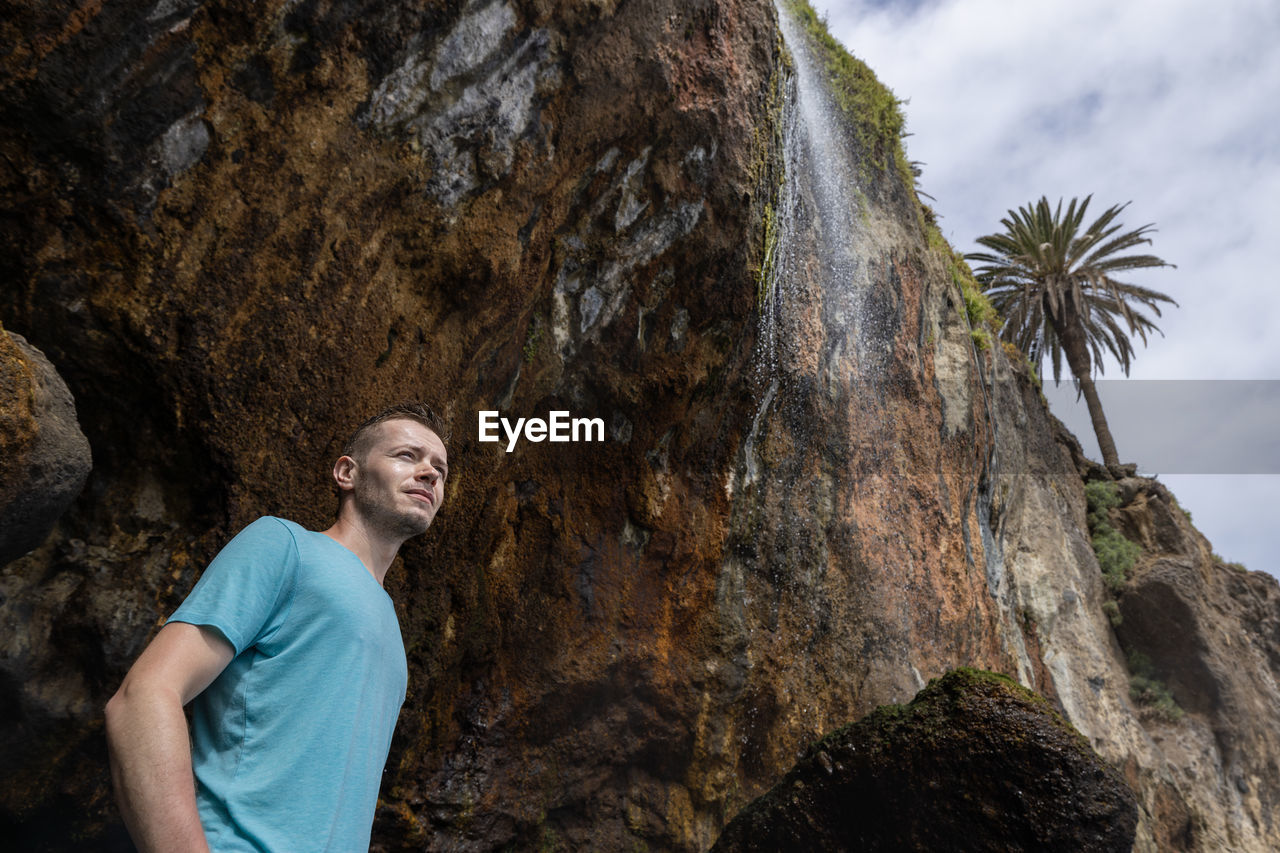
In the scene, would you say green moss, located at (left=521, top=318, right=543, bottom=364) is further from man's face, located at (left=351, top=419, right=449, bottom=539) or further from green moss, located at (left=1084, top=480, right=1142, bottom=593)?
green moss, located at (left=1084, top=480, right=1142, bottom=593)

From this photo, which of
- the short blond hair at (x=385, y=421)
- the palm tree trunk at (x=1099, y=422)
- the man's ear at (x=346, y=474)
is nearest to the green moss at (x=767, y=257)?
the short blond hair at (x=385, y=421)

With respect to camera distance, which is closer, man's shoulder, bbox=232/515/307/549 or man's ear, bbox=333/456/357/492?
man's shoulder, bbox=232/515/307/549

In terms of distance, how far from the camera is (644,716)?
241 inches

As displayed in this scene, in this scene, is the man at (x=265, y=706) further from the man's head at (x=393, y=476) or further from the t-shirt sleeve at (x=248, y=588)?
the man's head at (x=393, y=476)

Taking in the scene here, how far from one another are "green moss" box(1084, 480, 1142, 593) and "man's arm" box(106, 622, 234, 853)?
1575 centimetres

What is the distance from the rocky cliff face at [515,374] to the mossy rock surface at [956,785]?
1906 mm

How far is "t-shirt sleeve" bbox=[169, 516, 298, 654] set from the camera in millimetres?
1787

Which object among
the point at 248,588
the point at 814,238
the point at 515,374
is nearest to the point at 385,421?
the point at 248,588

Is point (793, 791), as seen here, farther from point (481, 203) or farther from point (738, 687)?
point (481, 203)

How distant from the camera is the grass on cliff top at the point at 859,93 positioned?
32.0 feet

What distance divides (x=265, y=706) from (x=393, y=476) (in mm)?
740

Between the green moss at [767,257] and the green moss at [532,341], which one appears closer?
the green moss at [532,341]

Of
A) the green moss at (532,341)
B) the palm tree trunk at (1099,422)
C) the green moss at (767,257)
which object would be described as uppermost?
the palm tree trunk at (1099,422)

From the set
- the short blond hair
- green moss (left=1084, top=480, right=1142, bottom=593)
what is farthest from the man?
green moss (left=1084, top=480, right=1142, bottom=593)
